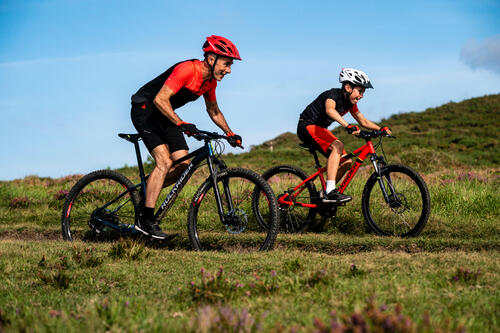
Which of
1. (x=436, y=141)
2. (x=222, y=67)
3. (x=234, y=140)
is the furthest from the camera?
(x=436, y=141)

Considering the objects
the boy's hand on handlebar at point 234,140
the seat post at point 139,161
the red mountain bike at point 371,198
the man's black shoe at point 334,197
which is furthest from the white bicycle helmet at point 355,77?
the seat post at point 139,161

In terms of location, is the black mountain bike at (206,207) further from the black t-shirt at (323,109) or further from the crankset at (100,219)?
the black t-shirt at (323,109)

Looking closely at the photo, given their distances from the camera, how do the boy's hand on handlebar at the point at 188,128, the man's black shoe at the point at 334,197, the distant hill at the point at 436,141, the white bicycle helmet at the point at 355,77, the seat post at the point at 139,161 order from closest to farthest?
the boy's hand on handlebar at the point at 188,128 → the seat post at the point at 139,161 → the man's black shoe at the point at 334,197 → the white bicycle helmet at the point at 355,77 → the distant hill at the point at 436,141

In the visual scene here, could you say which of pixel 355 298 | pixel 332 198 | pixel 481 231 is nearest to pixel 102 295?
pixel 355 298

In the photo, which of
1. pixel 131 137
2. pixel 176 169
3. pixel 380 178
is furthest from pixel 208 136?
pixel 380 178

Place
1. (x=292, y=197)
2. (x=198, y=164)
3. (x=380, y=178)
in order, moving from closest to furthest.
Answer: (x=198, y=164), (x=380, y=178), (x=292, y=197)

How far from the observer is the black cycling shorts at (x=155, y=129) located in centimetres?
693

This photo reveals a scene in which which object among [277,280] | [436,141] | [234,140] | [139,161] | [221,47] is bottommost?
[277,280]

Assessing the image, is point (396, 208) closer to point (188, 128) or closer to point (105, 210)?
point (188, 128)

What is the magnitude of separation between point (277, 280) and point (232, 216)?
2.35 meters

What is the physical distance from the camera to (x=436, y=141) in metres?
26.6

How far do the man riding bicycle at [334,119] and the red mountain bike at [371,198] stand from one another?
0.90 ft

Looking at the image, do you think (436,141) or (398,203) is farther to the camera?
(436,141)

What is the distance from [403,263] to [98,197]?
25.5 feet
